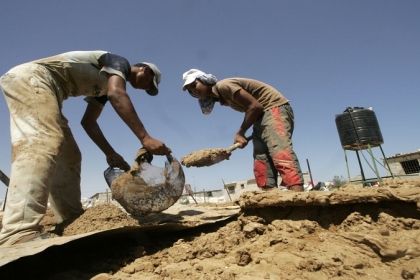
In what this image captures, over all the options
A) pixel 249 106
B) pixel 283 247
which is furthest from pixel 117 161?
pixel 283 247

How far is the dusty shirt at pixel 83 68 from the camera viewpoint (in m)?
2.34

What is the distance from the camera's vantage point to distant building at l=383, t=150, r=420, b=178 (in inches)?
661

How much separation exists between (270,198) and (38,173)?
5.27ft

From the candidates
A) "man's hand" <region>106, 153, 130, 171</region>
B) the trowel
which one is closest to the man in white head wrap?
the trowel

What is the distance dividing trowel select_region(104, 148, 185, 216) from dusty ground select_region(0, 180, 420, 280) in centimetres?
50

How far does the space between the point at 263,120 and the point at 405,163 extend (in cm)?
1945

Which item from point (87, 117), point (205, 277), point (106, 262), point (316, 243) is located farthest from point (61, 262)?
point (87, 117)

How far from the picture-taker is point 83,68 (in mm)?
2453

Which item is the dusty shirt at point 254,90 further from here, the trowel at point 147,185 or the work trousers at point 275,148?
the trowel at point 147,185

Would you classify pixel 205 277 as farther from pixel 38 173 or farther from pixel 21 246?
pixel 38 173

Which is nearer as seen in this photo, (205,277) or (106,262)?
(205,277)

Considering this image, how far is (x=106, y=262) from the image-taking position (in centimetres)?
159

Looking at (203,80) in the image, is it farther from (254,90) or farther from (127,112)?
(127,112)

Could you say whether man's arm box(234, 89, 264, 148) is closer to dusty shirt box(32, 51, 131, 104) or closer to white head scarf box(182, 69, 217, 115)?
white head scarf box(182, 69, 217, 115)
